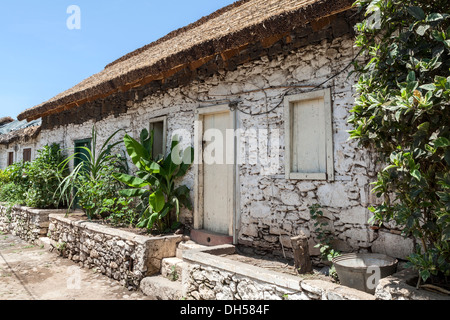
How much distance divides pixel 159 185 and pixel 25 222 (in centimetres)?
485

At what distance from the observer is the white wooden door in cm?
496

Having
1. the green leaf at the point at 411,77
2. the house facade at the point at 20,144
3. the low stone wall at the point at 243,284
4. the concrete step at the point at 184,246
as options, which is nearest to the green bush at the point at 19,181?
the house facade at the point at 20,144

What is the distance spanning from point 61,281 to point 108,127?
343 cm

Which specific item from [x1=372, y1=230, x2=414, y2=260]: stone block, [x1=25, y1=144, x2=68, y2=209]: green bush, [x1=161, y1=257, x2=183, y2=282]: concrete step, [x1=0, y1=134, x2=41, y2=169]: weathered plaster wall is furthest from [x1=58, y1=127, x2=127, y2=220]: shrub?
[x1=0, y1=134, x2=41, y2=169]: weathered plaster wall

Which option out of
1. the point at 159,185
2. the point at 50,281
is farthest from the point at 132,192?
the point at 50,281

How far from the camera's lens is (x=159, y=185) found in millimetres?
5410

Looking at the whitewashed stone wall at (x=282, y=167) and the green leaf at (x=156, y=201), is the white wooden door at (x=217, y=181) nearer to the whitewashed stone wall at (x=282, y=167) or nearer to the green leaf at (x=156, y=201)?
the whitewashed stone wall at (x=282, y=167)

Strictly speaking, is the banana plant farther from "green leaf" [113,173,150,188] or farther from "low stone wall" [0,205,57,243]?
"low stone wall" [0,205,57,243]

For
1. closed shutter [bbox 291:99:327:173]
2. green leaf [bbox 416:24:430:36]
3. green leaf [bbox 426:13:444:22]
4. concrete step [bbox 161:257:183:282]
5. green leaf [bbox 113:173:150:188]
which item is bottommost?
concrete step [bbox 161:257:183:282]

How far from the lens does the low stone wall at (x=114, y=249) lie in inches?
187

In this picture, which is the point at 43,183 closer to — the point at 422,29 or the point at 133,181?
the point at 133,181

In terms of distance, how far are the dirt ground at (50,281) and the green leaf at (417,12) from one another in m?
4.23

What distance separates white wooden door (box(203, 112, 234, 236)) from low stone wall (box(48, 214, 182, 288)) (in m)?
0.59
